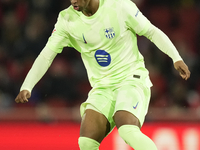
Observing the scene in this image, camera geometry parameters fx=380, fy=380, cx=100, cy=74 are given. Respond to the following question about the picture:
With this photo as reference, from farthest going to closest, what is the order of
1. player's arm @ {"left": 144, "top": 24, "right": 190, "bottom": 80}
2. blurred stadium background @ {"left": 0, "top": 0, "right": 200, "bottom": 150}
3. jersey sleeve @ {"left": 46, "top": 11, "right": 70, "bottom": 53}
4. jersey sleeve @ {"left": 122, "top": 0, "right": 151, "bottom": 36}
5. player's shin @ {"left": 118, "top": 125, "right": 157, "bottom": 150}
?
blurred stadium background @ {"left": 0, "top": 0, "right": 200, "bottom": 150} < jersey sleeve @ {"left": 46, "top": 11, "right": 70, "bottom": 53} < jersey sleeve @ {"left": 122, "top": 0, "right": 151, "bottom": 36} < player's arm @ {"left": 144, "top": 24, "right": 190, "bottom": 80} < player's shin @ {"left": 118, "top": 125, "right": 157, "bottom": 150}

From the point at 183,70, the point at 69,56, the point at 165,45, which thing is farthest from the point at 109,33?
the point at 69,56

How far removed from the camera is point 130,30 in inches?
130

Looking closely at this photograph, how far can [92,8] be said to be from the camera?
3225mm

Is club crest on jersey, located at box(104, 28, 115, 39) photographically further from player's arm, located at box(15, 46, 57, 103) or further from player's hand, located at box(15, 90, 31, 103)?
player's hand, located at box(15, 90, 31, 103)

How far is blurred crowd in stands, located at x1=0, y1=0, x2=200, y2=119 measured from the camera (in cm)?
688

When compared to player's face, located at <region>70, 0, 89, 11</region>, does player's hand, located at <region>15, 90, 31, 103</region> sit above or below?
below

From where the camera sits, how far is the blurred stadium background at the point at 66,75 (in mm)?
5910

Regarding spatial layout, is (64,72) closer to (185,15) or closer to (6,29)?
(6,29)

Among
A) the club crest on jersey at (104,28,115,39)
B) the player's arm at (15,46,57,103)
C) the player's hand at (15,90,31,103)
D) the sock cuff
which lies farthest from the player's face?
the sock cuff

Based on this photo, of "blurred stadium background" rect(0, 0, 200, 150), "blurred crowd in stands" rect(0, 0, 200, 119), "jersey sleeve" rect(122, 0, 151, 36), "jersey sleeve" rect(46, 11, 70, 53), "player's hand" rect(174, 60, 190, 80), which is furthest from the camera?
"blurred crowd in stands" rect(0, 0, 200, 119)

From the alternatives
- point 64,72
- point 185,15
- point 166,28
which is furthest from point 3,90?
point 185,15

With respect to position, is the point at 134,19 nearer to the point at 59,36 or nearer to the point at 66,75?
the point at 59,36

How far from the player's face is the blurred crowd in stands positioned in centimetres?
371

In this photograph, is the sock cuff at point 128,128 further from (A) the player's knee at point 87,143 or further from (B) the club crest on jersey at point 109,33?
(B) the club crest on jersey at point 109,33
